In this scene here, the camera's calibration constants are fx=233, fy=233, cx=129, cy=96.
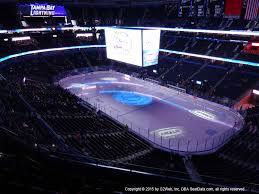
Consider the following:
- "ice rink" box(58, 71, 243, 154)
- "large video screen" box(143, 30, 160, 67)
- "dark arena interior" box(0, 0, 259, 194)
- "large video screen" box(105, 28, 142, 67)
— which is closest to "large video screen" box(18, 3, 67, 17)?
"dark arena interior" box(0, 0, 259, 194)

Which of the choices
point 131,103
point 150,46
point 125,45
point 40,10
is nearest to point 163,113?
point 131,103

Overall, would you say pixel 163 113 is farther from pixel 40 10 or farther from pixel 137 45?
pixel 40 10

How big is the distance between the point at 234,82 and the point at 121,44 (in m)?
17.0

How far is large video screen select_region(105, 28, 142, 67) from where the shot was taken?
31.2 metres

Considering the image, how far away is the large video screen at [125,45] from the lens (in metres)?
31.2

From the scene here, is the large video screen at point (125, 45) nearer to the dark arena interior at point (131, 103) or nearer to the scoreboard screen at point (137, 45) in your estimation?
the scoreboard screen at point (137, 45)

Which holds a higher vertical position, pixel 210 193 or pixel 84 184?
pixel 84 184

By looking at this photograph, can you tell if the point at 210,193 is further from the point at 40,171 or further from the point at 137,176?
the point at 40,171

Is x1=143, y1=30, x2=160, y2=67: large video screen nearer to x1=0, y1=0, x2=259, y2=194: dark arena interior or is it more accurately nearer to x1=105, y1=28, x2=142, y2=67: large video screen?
x1=0, y1=0, x2=259, y2=194: dark arena interior

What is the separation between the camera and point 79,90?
33.7 m

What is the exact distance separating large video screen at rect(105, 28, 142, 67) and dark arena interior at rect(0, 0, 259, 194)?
0.53 ft

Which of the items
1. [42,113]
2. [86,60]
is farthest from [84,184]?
[86,60]

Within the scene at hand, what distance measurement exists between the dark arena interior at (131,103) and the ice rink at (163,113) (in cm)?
14

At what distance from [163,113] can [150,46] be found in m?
10.3
